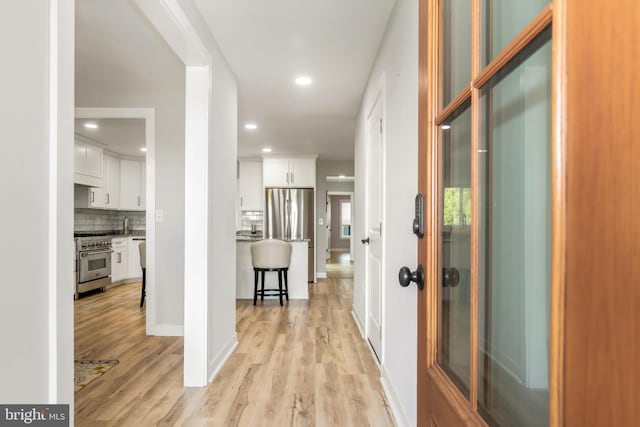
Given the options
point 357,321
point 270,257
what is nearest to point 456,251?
point 357,321

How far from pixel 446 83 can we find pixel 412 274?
0.48m

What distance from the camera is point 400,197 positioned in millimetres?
1992

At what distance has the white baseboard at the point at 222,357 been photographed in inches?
98.0

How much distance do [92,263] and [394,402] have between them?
5210mm

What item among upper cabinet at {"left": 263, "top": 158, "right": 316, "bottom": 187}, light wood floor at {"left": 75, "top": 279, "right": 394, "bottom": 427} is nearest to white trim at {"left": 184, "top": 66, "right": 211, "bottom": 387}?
light wood floor at {"left": 75, "top": 279, "right": 394, "bottom": 427}

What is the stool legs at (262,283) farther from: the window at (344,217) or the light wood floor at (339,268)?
the window at (344,217)

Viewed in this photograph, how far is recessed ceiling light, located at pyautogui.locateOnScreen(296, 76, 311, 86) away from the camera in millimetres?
3318

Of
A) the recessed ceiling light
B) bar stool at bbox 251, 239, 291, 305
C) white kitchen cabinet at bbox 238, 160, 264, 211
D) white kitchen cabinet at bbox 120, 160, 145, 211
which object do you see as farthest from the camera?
white kitchen cabinet at bbox 238, 160, 264, 211

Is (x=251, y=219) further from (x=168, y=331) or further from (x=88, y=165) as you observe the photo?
(x=168, y=331)

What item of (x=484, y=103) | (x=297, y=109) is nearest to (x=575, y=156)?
(x=484, y=103)

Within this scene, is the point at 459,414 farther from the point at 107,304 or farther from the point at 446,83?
the point at 107,304

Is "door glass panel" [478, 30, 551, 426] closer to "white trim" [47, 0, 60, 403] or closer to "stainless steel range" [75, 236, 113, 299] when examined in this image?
"white trim" [47, 0, 60, 403]

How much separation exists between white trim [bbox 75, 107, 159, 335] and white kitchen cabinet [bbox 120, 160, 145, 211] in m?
3.17

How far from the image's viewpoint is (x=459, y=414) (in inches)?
25.2
